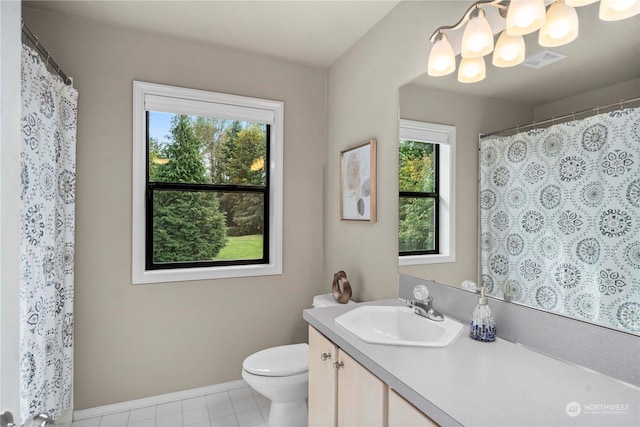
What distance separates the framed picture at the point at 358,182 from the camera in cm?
213

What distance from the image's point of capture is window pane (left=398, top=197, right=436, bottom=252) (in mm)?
1695

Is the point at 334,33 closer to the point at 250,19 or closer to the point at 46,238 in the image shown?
the point at 250,19

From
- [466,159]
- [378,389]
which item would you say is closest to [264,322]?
[378,389]

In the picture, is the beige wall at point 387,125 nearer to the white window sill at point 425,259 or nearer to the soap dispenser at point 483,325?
the white window sill at point 425,259

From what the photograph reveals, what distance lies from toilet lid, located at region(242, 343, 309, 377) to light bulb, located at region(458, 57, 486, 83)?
1699mm

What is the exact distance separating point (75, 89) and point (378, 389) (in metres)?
2.36

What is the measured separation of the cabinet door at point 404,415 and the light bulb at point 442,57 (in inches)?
52.8

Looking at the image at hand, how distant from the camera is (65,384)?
198 centimetres

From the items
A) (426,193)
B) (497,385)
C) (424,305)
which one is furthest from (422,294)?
(497,385)

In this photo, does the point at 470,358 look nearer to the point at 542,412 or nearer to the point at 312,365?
the point at 542,412

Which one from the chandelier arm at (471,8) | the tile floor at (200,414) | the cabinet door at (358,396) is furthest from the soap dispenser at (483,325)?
the tile floor at (200,414)

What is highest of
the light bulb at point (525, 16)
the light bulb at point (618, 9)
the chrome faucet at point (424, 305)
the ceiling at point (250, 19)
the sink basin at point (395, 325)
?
the ceiling at point (250, 19)

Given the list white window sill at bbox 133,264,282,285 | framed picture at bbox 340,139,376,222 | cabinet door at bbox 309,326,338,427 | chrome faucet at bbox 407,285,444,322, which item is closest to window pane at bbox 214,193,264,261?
white window sill at bbox 133,264,282,285

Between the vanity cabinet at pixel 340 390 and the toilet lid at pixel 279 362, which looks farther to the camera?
the toilet lid at pixel 279 362
